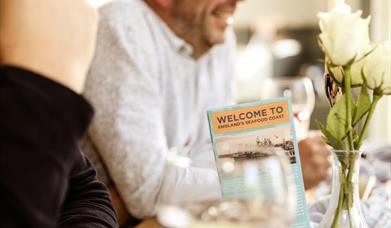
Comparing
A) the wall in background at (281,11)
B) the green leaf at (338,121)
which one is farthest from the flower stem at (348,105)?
the wall in background at (281,11)

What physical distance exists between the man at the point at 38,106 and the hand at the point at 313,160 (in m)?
0.75

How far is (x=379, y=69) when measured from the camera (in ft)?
2.31

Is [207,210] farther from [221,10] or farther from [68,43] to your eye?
[221,10]

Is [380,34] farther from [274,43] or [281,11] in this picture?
[281,11]

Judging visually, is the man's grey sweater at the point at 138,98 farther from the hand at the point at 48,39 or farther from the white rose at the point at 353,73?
the hand at the point at 48,39

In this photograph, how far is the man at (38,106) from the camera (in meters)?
0.47

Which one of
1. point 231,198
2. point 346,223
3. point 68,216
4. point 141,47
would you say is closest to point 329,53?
point 346,223

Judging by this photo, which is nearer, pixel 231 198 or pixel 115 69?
pixel 231 198

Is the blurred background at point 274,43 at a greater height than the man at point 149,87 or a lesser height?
lesser

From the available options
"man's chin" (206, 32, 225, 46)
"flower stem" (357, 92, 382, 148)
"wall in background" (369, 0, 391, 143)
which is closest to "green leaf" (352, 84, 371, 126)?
"flower stem" (357, 92, 382, 148)

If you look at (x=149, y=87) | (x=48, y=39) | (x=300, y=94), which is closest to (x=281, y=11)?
(x=300, y=94)

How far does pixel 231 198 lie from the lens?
456 millimetres

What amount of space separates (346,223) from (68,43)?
15.1 inches

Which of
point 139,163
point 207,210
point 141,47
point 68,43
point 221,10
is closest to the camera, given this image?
point 207,210
